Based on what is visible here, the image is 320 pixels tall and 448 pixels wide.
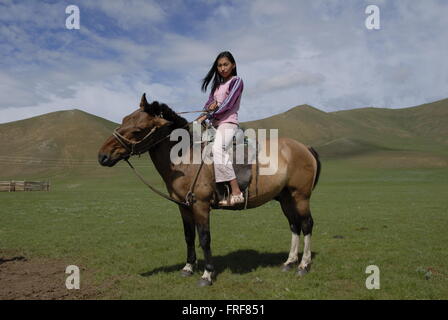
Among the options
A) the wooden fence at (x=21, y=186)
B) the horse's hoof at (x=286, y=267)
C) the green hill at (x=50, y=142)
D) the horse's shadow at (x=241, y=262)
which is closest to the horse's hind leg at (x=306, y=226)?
the horse's hoof at (x=286, y=267)

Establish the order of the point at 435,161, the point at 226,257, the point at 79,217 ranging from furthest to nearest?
the point at 435,161 → the point at 79,217 → the point at 226,257

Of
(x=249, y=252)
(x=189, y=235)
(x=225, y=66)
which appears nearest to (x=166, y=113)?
(x=225, y=66)

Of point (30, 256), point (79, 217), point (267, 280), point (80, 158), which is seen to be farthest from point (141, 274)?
point (80, 158)

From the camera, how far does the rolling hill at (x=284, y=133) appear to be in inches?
3952

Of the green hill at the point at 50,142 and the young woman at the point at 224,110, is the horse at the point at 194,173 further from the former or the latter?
the green hill at the point at 50,142

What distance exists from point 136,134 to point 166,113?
0.80 m

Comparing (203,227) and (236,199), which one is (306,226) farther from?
(203,227)

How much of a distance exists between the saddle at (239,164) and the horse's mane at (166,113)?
0.59 metres

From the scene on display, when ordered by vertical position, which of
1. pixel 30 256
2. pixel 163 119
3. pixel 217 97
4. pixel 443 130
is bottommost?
pixel 30 256

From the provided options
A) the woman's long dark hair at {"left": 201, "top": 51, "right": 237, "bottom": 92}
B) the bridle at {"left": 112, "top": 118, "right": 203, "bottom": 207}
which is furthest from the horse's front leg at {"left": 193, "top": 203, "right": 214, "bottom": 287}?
the woman's long dark hair at {"left": 201, "top": 51, "right": 237, "bottom": 92}

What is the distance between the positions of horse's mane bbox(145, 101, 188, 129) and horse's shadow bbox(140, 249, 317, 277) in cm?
369
